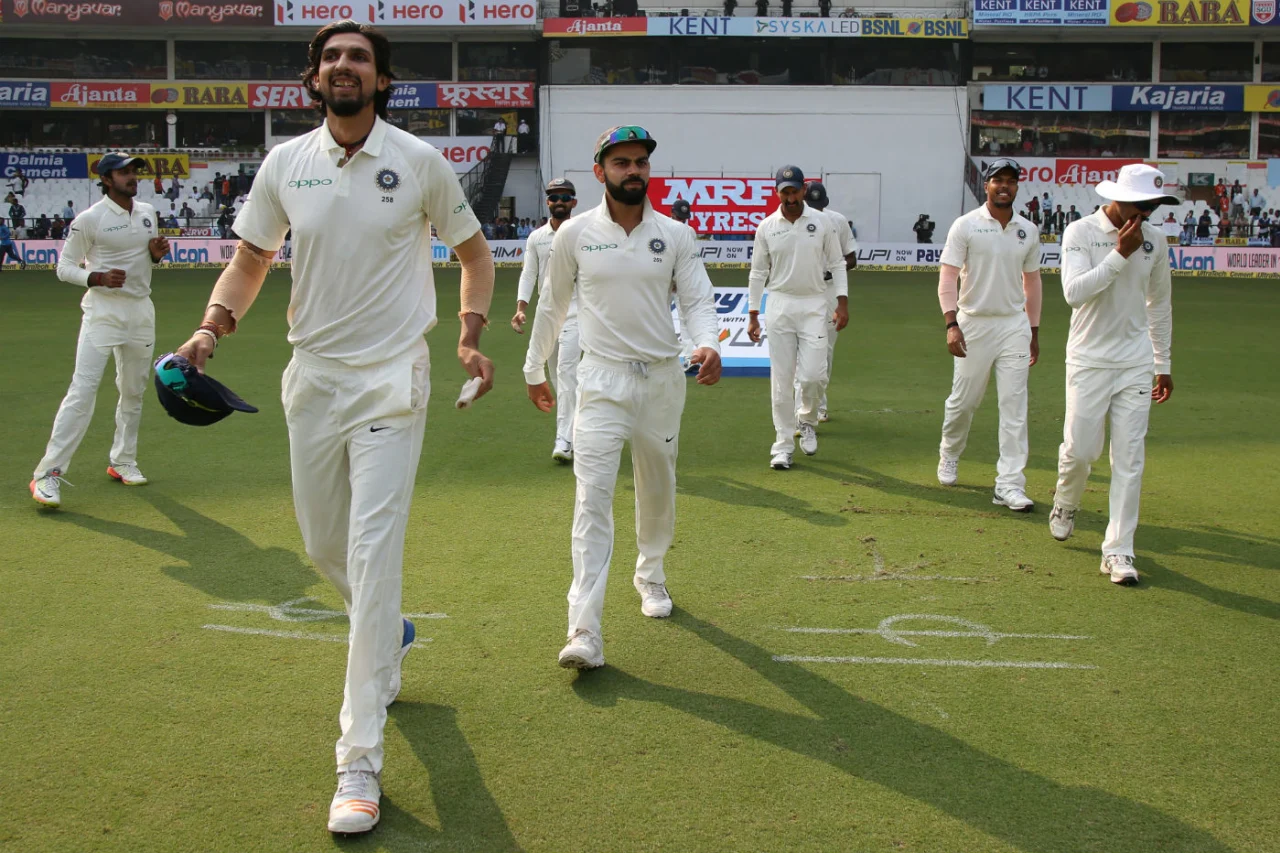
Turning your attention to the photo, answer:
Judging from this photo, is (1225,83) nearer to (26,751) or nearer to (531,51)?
(531,51)

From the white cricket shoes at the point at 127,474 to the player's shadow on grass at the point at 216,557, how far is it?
2.17 feet

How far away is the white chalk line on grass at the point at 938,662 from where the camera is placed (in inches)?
213

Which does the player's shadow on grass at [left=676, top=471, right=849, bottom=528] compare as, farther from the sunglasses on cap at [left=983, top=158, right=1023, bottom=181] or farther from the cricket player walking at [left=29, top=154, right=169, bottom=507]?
the cricket player walking at [left=29, top=154, right=169, bottom=507]

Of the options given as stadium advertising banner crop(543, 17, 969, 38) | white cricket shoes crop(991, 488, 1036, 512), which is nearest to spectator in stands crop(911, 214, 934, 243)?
stadium advertising banner crop(543, 17, 969, 38)

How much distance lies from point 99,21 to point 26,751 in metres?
47.8

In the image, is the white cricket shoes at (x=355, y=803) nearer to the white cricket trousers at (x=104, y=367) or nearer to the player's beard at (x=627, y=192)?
the player's beard at (x=627, y=192)

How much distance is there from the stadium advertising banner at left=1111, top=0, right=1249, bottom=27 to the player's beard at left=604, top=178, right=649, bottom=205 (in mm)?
44700

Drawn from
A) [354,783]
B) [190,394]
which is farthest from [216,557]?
[354,783]

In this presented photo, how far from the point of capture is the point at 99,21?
45.5m

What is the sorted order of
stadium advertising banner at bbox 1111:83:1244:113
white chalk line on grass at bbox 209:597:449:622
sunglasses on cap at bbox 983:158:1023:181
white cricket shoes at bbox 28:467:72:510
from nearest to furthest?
white chalk line on grass at bbox 209:597:449:622 < white cricket shoes at bbox 28:467:72:510 < sunglasses on cap at bbox 983:158:1023:181 < stadium advertising banner at bbox 1111:83:1244:113

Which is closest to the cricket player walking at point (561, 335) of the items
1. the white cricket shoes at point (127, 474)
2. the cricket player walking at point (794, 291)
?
the cricket player walking at point (794, 291)

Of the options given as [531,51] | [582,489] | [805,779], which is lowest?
[805,779]

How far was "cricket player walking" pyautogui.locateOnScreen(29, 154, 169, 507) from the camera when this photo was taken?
8.58 meters

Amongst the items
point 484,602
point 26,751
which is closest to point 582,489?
point 484,602
